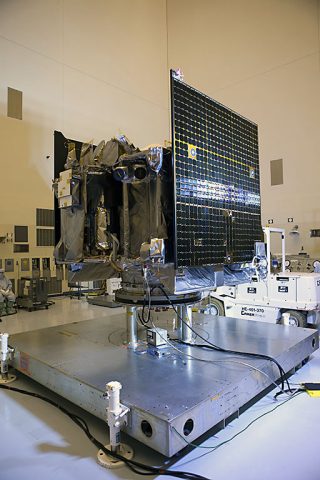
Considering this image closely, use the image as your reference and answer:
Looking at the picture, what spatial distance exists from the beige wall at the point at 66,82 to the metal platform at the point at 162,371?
17.7ft

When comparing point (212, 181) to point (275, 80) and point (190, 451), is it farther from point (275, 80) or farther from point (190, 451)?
point (275, 80)

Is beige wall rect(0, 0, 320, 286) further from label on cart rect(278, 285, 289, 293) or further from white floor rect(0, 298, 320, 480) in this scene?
white floor rect(0, 298, 320, 480)

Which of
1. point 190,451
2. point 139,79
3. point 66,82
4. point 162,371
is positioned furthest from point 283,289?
point 139,79

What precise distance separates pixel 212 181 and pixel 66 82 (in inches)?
282

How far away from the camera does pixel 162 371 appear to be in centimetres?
222

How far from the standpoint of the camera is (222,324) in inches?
138

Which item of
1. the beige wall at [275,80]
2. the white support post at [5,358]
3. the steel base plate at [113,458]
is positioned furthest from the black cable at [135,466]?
the beige wall at [275,80]

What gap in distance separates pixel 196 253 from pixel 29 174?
6.50 meters

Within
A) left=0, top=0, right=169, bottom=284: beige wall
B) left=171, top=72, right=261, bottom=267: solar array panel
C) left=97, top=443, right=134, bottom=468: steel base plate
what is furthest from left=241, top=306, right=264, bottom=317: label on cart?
left=0, top=0, right=169, bottom=284: beige wall

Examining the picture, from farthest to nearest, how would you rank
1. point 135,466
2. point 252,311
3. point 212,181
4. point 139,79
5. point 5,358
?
point 139,79, point 252,311, point 212,181, point 5,358, point 135,466

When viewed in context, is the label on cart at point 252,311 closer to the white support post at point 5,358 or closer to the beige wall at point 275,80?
the white support post at point 5,358

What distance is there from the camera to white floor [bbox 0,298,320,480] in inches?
63.5

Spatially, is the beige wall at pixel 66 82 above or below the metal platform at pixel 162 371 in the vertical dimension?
above

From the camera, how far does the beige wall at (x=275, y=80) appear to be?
8.21 meters
